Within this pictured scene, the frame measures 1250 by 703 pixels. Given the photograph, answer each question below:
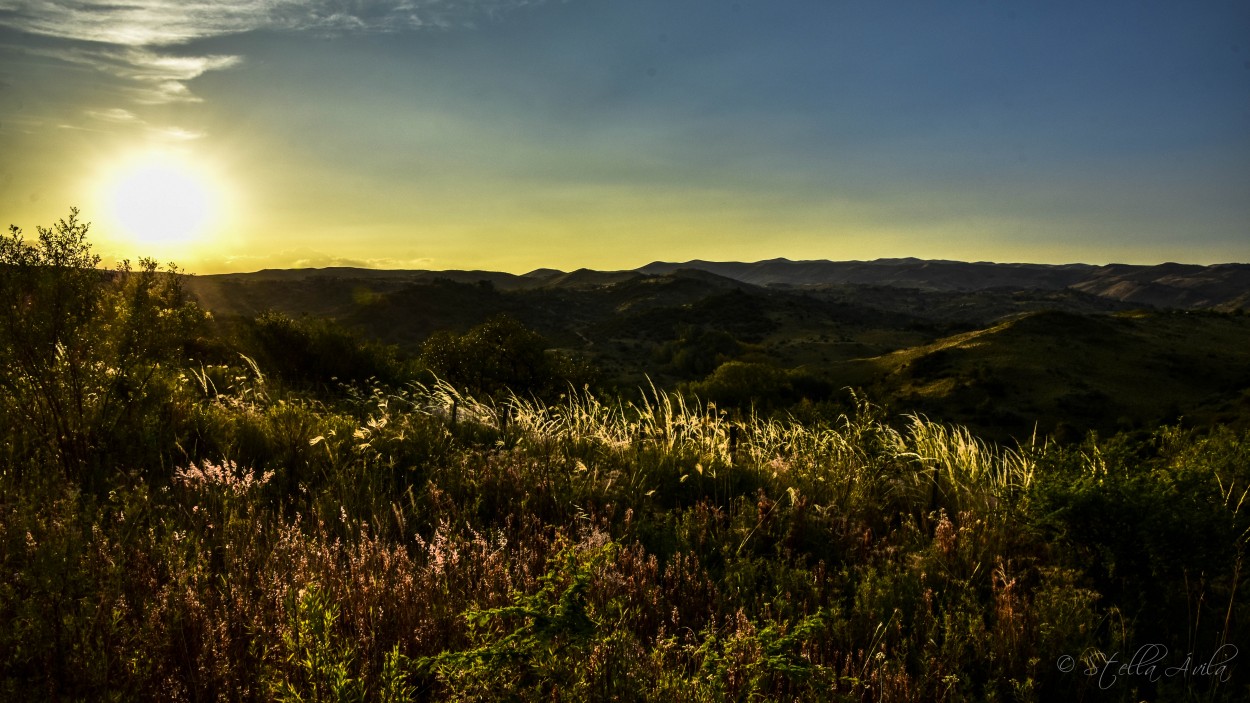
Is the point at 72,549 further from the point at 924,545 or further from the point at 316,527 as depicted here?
the point at 924,545

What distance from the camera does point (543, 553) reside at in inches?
149

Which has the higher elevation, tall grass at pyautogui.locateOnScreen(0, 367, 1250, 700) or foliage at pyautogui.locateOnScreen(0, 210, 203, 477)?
foliage at pyautogui.locateOnScreen(0, 210, 203, 477)

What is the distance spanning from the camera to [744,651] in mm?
2689

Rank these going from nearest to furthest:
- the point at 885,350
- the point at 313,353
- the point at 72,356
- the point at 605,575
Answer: the point at 605,575, the point at 72,356, the point at 313,353, the point at 885,350

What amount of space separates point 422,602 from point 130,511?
210 centimetres

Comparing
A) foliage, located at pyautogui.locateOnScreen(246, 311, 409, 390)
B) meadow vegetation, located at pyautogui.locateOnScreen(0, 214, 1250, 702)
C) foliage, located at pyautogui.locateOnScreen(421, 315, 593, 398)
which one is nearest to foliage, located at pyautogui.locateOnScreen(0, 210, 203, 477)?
meadow vegetation, located at pyautogui.locateOnScreen(0, 214, 1250, 702)

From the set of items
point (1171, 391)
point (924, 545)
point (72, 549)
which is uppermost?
point (72, 549)

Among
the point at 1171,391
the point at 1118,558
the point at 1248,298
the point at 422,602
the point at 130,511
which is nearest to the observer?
the point at 422,602

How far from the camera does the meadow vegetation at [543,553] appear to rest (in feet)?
7.90

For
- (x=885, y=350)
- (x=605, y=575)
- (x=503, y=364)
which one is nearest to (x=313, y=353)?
(x=503, y=364)

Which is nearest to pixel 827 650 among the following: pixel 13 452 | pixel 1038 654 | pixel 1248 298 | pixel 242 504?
pixel 1038 654

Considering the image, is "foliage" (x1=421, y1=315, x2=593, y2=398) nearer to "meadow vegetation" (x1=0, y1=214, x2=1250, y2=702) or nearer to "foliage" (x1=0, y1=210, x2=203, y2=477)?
"meadow vegetation" (x1=0, y1=214, x2=1250, y2=702)

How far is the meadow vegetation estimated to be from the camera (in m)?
2.41

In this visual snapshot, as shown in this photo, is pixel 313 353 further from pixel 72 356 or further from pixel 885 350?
pixel 885 350
